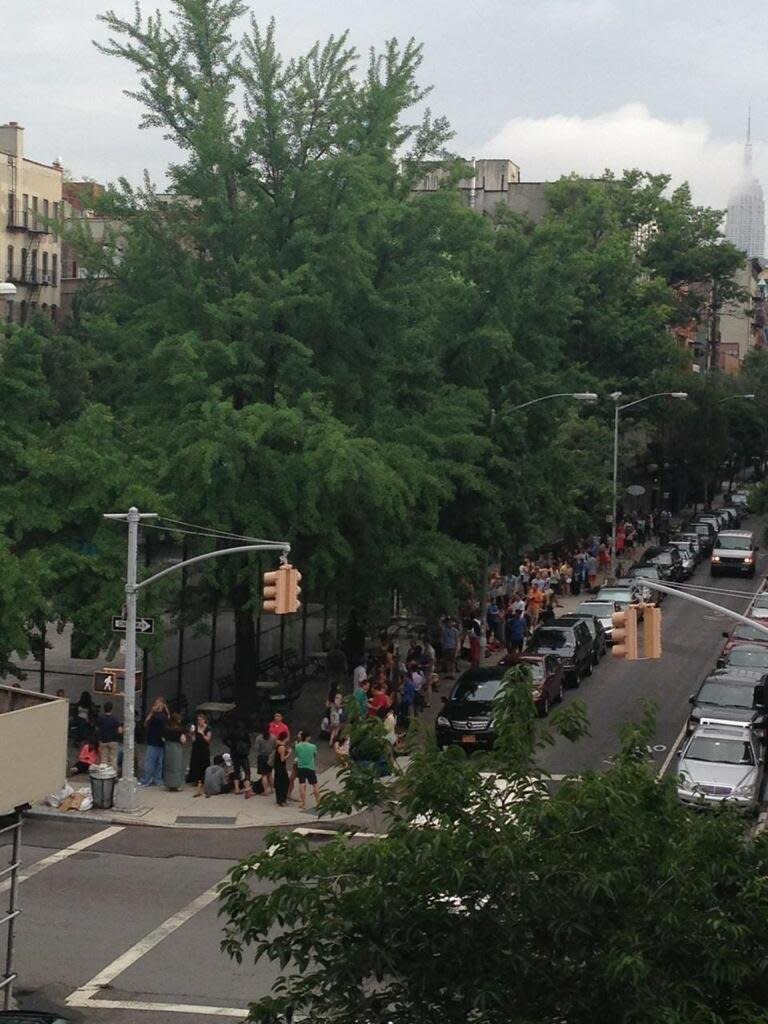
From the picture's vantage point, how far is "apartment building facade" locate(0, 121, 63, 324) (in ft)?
260

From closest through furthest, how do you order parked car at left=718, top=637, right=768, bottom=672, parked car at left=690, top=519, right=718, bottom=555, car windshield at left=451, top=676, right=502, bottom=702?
car windshield at left=451, top=676, right=502, bottom=702 < parked car at left=718, top=637, right=768, bottom=672 < parked car at left=690, top=519, right=718, bottom=555

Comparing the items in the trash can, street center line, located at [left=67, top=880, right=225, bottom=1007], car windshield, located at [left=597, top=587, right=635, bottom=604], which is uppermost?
car windshield, located at [left=597, top=587, right=635, bottom=604]

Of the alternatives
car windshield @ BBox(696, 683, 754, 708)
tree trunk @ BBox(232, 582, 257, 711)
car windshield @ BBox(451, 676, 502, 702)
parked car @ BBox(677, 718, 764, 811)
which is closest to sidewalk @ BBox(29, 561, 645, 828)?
car windshield @ BBox(451, 676, 502, 702)

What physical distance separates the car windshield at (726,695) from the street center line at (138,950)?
45.8 feet

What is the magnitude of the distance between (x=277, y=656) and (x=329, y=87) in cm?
1315

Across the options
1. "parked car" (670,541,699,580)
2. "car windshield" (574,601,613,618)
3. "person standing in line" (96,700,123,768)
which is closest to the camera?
"person standing in line" (96,700,123,768)

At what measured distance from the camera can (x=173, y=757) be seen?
88.1 feet

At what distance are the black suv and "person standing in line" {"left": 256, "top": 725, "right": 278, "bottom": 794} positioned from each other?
38.3ft

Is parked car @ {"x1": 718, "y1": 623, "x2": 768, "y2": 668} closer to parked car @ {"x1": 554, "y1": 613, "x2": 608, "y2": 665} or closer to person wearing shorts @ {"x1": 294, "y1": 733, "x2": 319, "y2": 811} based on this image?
parked car @ {"x1": 554, "y1": 613, "x2": 608, "y2": 665}

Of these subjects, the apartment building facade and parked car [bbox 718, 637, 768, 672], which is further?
the apartment building facade

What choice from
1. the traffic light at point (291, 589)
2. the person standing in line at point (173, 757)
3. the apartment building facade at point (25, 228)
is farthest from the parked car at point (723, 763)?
the apartment building facade at point (25, 228)

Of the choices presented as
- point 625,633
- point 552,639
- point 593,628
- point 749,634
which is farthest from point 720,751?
point 749,634

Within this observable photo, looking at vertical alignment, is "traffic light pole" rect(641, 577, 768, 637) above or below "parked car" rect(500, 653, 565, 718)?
above

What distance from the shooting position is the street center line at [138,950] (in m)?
16.7
